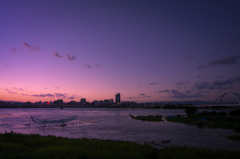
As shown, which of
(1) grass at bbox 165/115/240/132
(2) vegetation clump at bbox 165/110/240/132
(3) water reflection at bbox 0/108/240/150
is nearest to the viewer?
(3) water reflection at bbox 0/108/240/150

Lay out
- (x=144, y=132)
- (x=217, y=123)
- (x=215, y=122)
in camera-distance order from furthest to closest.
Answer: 1. (x=215, y=122)
2. (x=217, y=123)
3. (x=144, y=132)

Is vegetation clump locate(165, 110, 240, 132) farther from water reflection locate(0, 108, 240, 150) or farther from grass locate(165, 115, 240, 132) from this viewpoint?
water reflection locate(0, 108, 240, 150)

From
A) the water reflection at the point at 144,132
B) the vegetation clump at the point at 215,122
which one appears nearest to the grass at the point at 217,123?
the vegetation clump at the point at 215,122

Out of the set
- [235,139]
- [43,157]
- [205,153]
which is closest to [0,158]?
[43,157]

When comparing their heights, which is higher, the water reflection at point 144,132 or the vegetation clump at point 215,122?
the water reflection at point 144,132

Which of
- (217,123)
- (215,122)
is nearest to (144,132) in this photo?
(217,123)

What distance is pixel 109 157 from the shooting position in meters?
11.6

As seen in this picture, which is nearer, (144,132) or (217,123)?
(144,132)

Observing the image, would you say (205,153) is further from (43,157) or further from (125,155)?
(43,157)

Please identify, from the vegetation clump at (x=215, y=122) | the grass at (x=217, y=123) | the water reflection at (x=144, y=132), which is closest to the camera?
the water reflection at (x=144, y=132)

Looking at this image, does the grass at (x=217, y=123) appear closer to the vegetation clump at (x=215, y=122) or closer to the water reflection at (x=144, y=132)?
the vegetation clump at (x=215, y=122)

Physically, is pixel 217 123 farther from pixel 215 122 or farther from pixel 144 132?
pixel 144 132

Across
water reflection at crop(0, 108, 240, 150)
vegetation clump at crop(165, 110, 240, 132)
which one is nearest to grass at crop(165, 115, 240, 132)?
vegetation clump at crop(165, 110, 240, 132)

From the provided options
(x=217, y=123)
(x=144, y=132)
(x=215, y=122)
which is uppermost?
(x=144, y=132)
